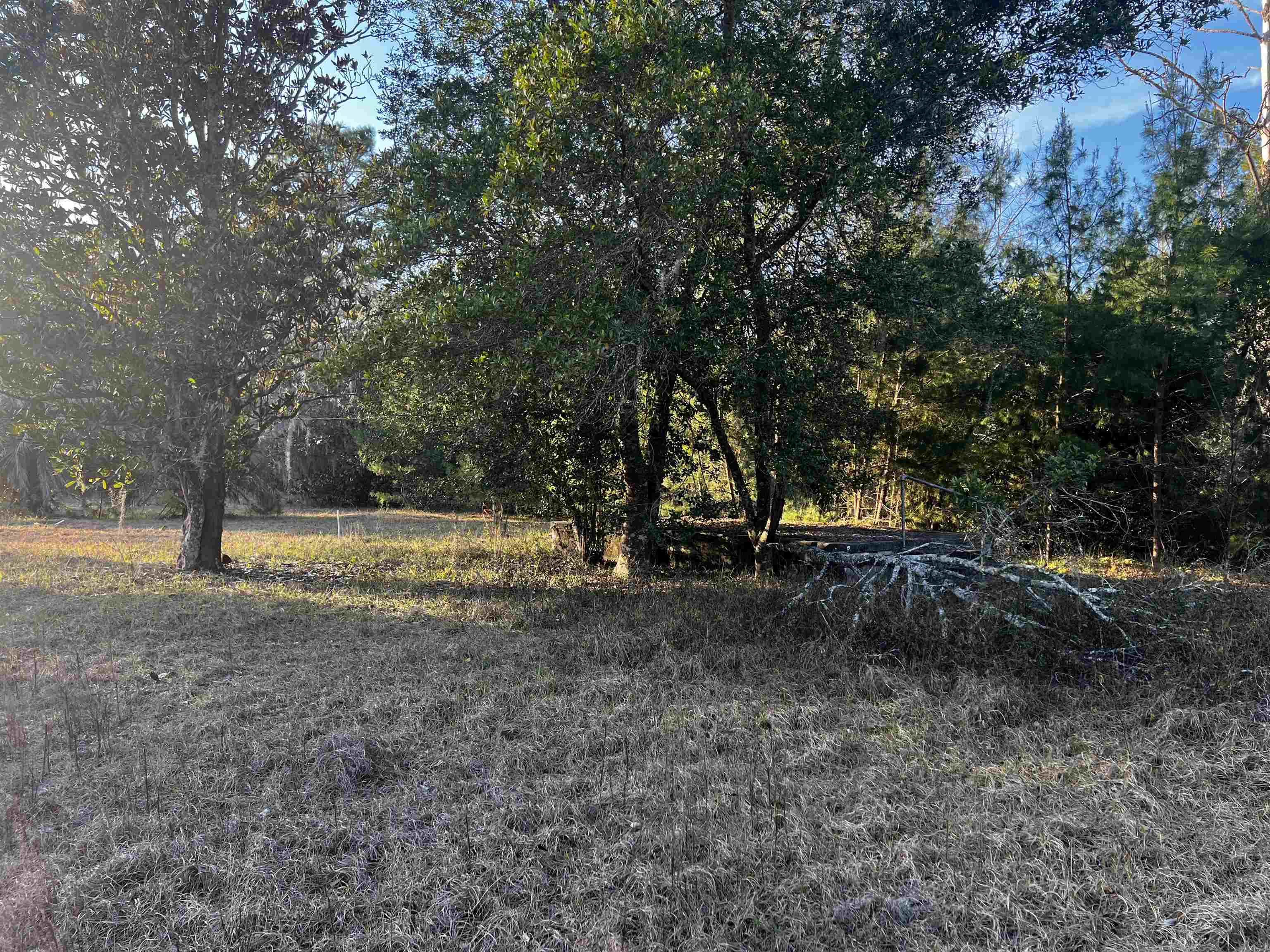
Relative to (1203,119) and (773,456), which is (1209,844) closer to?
(773,456)

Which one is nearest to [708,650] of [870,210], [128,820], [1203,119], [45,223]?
[128,820]

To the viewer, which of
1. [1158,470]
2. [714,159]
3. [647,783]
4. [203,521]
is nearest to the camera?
[647,783]

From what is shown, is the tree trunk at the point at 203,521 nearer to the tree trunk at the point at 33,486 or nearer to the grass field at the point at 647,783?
the grass field at the point at 647,783

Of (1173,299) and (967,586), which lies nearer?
(967,586)

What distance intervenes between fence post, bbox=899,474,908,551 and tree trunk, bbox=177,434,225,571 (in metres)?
8.99

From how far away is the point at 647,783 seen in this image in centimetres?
387

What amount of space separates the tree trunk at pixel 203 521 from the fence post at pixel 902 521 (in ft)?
29.5

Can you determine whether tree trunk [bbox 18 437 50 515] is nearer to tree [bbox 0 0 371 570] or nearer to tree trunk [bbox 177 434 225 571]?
tree trunk [bbox 177 434 225 571]

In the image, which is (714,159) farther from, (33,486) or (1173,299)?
(33,486)

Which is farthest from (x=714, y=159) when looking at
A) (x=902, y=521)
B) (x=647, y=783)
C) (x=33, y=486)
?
(x=33, y=486)

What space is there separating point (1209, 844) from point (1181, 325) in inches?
370

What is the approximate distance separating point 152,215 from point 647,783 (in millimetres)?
7293

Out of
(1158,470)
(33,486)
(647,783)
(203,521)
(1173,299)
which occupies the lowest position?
(647,783)

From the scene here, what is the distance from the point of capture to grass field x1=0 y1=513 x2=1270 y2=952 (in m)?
2.82
